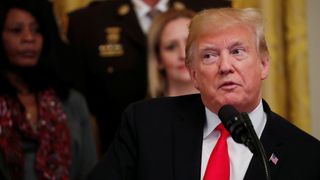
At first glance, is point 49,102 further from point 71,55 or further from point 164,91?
point 164,91

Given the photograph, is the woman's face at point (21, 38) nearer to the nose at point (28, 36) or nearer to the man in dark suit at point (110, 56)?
the nose at point (28, 36)

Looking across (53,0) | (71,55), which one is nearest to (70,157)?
(71,55)

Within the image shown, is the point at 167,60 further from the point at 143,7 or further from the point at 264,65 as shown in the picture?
the point at 264,65

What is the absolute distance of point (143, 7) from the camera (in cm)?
311

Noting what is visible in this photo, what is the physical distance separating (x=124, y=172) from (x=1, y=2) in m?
1.40

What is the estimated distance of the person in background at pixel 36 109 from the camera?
8.91 ft

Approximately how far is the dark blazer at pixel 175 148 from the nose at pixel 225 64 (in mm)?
210

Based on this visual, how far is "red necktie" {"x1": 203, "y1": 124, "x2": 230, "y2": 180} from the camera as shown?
1738 millimetres

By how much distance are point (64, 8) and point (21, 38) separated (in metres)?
0.60

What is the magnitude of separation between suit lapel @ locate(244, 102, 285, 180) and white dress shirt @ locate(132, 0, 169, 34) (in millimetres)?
1318

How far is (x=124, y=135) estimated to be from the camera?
188 centimetres

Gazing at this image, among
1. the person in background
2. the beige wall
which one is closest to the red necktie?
the person in background

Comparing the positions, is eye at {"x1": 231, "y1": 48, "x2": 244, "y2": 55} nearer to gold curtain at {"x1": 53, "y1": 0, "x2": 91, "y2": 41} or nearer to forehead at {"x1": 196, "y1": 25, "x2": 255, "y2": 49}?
forehead at {"x1": 196, "y1": 25, "x2": 255, "y2": 49}

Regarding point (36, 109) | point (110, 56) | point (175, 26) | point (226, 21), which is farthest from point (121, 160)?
point (110, 56)
